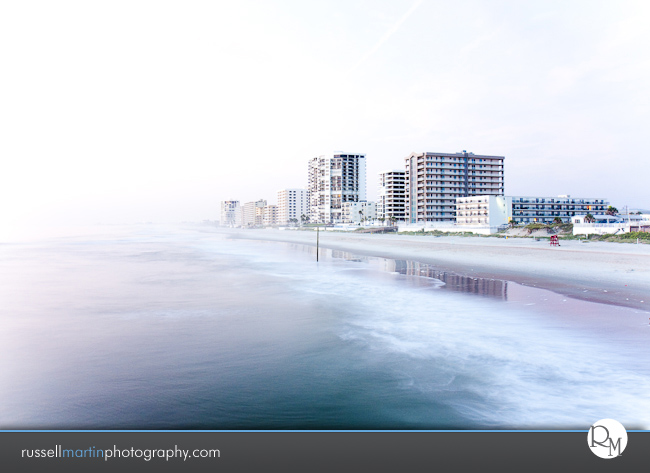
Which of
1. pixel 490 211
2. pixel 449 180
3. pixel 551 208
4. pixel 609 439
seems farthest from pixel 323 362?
pixel 551 208

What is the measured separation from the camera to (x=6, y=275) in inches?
995

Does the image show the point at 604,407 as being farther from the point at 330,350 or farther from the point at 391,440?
the point at 330,350

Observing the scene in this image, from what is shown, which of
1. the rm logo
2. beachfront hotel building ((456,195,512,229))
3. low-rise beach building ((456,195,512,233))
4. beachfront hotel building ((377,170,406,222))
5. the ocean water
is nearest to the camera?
the rm logo

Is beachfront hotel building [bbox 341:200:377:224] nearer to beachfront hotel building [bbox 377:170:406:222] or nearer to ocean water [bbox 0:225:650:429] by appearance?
beachfront hotel building [bbox 377:170:406:222]

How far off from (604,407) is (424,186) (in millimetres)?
110995

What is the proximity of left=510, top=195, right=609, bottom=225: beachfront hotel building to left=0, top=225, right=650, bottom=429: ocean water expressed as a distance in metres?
93.7

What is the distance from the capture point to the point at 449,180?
11381 centimetres

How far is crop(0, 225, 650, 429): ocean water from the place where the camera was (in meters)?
5.77

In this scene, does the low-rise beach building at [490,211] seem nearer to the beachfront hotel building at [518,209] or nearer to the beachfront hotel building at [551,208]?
the beachfront hotel building at [518,209]

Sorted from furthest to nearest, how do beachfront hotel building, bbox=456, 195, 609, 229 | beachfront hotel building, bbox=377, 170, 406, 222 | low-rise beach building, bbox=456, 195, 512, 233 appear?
beachfront hotel building, bbox=377, 170, 406, 222 → beachfront hotel building, bbox=456, 195, 609, 229 → low-rise beach building, bbox=456, 195, 512, 233

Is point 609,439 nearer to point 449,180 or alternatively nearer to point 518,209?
point 518,209

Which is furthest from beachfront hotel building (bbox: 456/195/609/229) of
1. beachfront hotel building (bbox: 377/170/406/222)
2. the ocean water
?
the ocean water

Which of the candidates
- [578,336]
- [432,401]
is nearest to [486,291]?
[578,336]

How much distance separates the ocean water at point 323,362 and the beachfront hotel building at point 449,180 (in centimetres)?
9966
